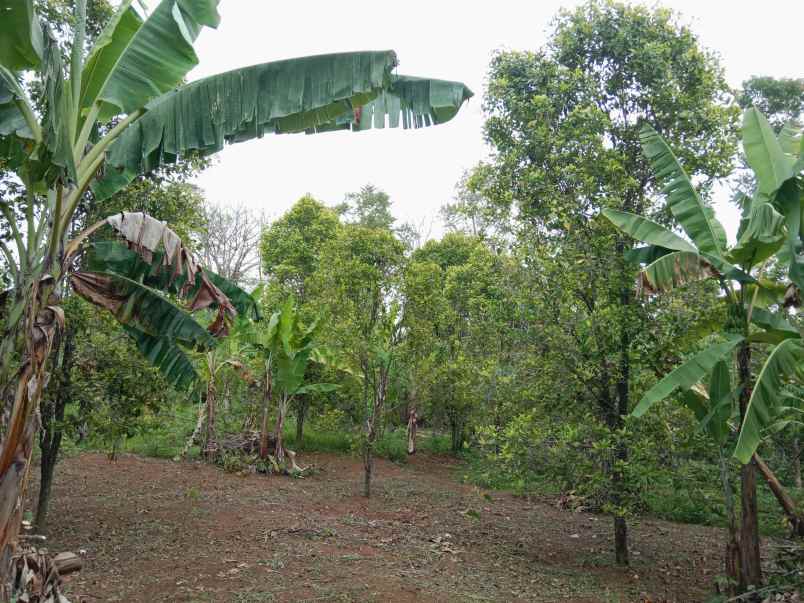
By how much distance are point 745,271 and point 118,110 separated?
6137 millimetres

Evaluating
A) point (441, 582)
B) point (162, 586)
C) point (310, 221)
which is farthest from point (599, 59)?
point (310, 221)

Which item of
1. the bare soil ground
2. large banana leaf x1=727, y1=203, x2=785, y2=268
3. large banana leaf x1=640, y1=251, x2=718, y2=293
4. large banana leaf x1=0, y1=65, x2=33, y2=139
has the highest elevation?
large banana leaf x1=0, y1=65, x2=33, y2=139

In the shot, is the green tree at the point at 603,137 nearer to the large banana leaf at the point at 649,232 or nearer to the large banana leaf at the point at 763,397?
the large banana leaf at the point at 649,232

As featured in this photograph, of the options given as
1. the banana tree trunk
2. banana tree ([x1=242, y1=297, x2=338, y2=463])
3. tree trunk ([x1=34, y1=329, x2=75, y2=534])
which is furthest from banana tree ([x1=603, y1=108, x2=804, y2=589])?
banana tree ([x1=242, y1=297, x2=338, y2=463])

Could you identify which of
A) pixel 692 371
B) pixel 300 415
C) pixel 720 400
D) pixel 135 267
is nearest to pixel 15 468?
pixel 135 267

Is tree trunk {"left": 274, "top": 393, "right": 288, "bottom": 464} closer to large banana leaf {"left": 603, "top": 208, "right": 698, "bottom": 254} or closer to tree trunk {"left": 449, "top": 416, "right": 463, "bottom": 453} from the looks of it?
tree trunk {"left": 449, "top": 416, "right": 463, "bottom": 453}

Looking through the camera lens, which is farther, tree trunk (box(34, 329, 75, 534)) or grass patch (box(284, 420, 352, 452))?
grass patch (box(284, 420, 352, 452))

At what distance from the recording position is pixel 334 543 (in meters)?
8.30

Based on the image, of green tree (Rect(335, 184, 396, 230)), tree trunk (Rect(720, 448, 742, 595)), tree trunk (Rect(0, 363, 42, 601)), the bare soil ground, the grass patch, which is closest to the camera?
tree trunk (Rect(0, 363, 42, 601))

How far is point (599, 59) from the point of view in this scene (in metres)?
8.90

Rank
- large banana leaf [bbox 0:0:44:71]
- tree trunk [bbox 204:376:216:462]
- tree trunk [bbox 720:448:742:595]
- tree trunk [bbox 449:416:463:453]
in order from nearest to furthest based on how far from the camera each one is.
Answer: large banana leaf [bbox 0:0:44:71], tree trunk [bbox 720:448:742:595], tree trunk [bbox 204:376:216:462], tree trunk [bbox 449:416:463:453]

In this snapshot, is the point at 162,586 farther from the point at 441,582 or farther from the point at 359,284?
the point at 359,284

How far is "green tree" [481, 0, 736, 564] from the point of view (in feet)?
26.3

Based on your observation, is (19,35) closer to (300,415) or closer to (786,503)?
(786,503)
